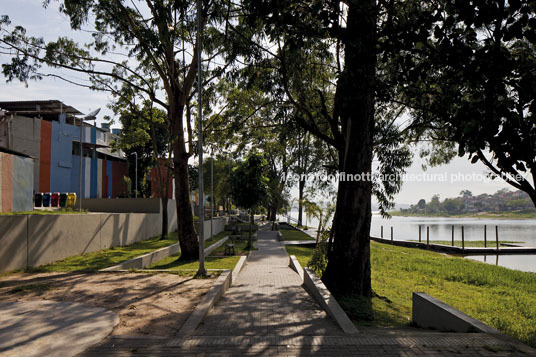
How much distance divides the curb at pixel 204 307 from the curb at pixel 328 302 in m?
1.94

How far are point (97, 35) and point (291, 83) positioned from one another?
8.01 meters

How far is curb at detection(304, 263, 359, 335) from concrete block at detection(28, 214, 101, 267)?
25.1 feet

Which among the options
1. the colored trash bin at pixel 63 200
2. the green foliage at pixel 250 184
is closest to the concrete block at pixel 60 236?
the green foliage at pixel 250 184

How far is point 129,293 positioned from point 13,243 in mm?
4672

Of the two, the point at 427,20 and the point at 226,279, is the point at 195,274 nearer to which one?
the point at 226,279

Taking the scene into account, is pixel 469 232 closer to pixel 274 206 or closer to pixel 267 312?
pixel 274 206

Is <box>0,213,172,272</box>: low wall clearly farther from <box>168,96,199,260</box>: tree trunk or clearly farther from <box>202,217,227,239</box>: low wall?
<box>202,217,227,239</box>: low wall

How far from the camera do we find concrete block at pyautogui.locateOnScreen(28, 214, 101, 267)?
11445mm

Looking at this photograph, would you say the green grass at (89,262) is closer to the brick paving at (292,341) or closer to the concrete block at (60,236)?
the concrete block at (60,236)

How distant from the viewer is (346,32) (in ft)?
22.5

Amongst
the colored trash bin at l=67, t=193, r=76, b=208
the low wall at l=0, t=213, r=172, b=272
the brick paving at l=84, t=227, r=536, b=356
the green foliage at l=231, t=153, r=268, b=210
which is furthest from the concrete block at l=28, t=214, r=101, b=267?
the colored trash bin at l=67, t=193, r=76, b=208

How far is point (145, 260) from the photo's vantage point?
13797 mm

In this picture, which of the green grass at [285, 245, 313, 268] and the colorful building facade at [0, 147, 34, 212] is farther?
the green grass at [285, 245, 313, 268]

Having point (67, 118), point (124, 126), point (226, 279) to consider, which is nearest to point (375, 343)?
point (226, 279)
